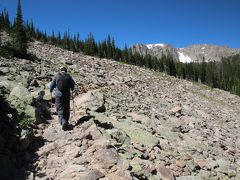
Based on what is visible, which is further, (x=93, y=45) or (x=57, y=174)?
(x=93, y=45)

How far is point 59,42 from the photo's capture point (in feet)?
349

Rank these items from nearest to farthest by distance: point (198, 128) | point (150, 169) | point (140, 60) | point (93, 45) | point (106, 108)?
point (150, 169) < point (106, 108) < point (198, 128) < point (93, 45) < point (140, 60)

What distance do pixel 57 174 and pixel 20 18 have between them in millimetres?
39129

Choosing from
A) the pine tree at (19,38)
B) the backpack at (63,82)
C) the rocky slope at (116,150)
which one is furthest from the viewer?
the pine tree at (19,38)

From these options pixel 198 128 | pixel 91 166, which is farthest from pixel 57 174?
pixel 198 128

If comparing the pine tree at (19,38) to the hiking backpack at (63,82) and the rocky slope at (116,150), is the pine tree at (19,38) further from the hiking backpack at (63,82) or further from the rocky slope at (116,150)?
the hiking backpack at (63,82)

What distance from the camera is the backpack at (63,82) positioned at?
11.1 m

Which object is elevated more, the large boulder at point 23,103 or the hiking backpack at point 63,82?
the hiking backpack at point 63,82

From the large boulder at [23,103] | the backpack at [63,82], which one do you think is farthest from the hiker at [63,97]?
the large boulder at [23,103]

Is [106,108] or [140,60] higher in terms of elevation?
Result: [140,60]

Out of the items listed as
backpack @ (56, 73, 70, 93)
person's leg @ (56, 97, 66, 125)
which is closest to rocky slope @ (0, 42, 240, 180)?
person's leg @ (56, 97, 66, 125)

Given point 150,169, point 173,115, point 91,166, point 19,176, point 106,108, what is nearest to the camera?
point 19,176

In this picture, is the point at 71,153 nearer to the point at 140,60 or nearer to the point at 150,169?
the point at 150,169

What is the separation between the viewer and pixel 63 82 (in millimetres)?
11133
